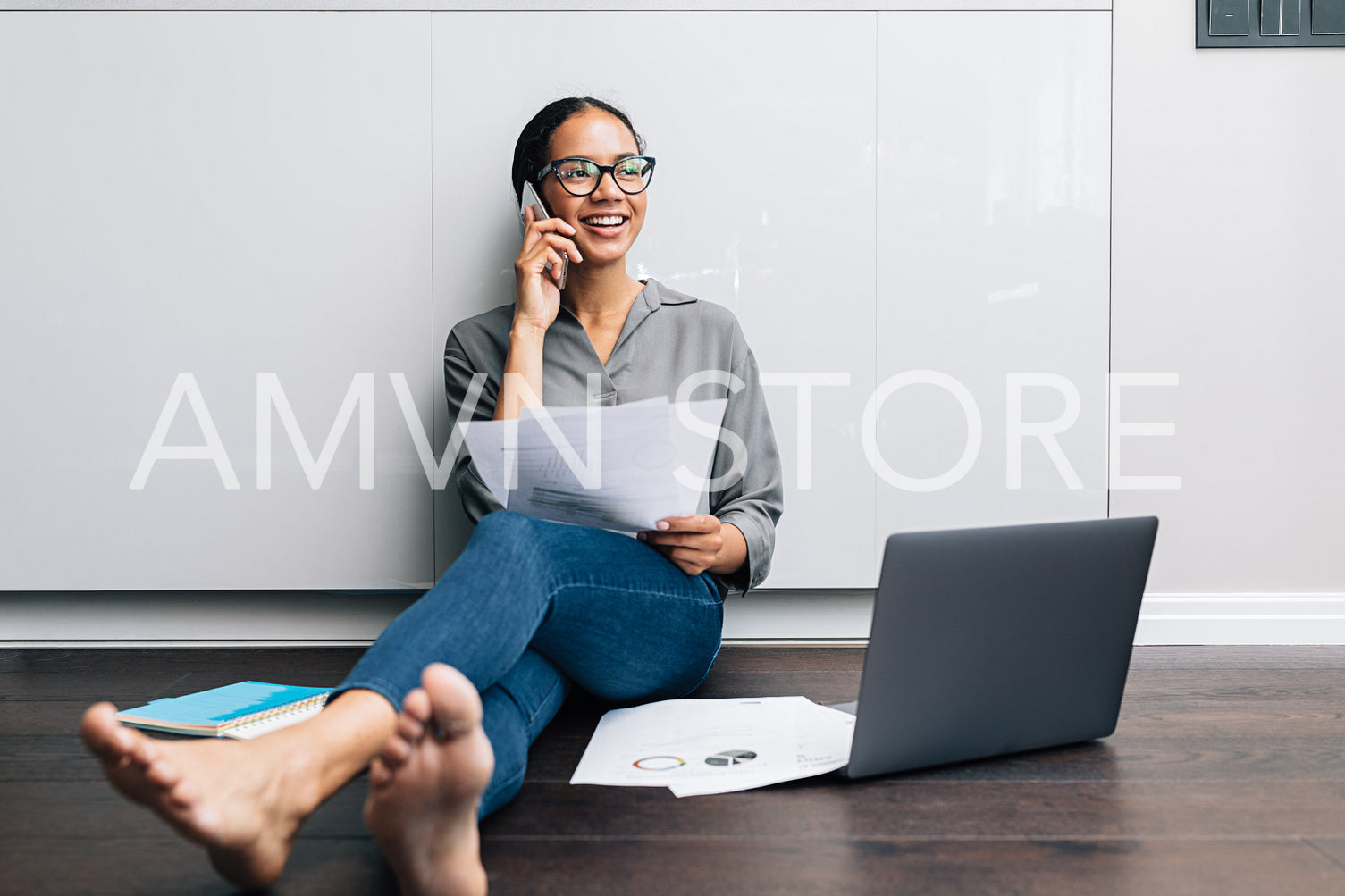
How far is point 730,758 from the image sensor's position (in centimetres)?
129

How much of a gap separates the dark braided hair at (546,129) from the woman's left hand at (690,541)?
758mm

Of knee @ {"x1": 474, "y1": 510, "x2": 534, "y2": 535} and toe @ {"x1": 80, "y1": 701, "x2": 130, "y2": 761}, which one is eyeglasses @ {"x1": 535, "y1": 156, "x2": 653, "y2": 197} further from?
toe @ {"x1": 80, "y1": 701, "x2": 130, "y2": 761}

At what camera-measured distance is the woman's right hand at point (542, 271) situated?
1.70 meters

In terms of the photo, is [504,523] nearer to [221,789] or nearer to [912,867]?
[221,789]

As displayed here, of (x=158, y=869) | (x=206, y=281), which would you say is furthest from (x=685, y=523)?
(x=206, y=281)

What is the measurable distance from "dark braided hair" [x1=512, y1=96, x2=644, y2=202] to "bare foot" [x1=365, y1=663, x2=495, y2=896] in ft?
4.03

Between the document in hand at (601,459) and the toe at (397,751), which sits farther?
the document in hand at (601,459)

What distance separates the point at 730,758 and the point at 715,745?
0.05m

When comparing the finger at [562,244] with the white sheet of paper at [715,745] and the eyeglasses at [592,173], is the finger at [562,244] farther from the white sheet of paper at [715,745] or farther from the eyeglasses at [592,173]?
the white sheet of paper at [715,745]

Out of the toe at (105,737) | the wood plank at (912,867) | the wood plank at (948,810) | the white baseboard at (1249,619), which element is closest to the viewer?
the toe at (105,737)

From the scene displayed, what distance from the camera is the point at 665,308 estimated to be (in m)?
1.81

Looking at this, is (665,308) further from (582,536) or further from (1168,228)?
(1168,228)

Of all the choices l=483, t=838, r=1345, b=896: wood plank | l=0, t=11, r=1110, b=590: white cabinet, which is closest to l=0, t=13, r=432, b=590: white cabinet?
l=0, t=11, r=1110, b=590: white cabinet

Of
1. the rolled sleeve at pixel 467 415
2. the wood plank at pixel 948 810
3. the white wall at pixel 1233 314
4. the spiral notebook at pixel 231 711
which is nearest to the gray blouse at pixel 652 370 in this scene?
the rolled sleeve at pixel 467 415
